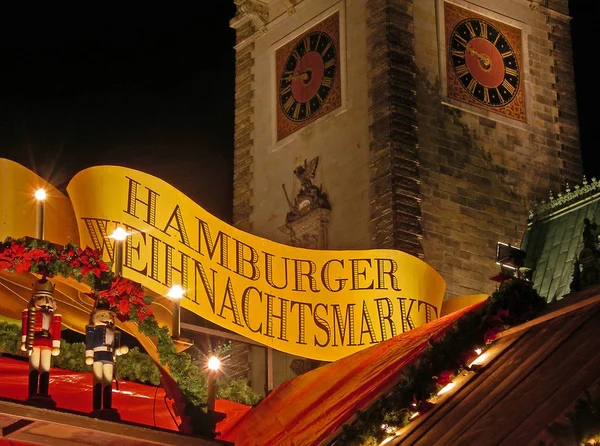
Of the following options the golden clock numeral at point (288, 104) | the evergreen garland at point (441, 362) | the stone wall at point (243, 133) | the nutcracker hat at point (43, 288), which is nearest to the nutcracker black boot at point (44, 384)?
the nutcracker hat at point (43, 288)

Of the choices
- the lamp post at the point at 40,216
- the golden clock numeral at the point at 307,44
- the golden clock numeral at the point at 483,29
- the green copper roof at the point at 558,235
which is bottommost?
the lamp post at the point at 40,216

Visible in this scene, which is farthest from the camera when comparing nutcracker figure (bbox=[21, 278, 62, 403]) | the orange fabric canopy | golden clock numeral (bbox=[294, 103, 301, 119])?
golden clock numeral (bbox=[294, 103, 301, 119])

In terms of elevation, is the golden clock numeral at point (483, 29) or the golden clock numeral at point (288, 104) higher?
the golden clock numeral at point (483, 29)

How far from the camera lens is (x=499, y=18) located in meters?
37.2

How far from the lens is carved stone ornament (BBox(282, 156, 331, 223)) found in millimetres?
35375

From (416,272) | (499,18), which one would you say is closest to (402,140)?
(499,18)

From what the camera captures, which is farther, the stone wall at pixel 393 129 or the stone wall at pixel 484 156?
the stone wall at pixel 484 156

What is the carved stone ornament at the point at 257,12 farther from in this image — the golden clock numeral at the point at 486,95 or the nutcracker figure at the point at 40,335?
the nutcracker figure at the point at 40,335

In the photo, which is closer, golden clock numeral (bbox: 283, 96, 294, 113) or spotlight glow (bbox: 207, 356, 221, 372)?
spotlight glow (bbox: 207, 356, 221, 372)

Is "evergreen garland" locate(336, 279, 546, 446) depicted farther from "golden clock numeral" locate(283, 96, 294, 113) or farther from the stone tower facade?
"golden clock numeral" locate(283, 96, 294, 113)

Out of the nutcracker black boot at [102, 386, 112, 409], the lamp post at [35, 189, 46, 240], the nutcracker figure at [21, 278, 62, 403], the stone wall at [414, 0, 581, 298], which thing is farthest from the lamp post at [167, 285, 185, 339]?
the stone wall at [414, 0, 581, 298]

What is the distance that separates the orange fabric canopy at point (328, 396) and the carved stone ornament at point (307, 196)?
1120cm

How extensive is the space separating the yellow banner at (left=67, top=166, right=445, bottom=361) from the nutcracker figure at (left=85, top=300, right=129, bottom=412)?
5.56m

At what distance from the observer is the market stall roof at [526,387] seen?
1664 cm
